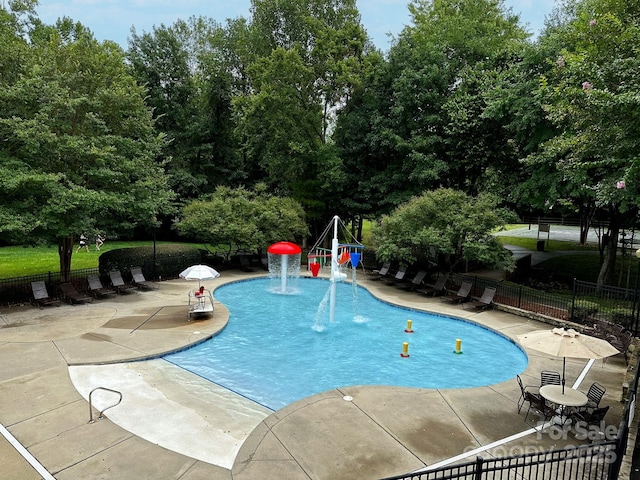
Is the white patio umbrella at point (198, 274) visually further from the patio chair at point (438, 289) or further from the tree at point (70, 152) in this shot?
the patio chair at point (438, 289)

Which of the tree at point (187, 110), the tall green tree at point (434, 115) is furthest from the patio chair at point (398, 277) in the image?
the tree at point (187, 110)

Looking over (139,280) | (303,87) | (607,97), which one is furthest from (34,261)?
(607,97)

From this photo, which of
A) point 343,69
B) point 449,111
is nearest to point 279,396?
point 449,111

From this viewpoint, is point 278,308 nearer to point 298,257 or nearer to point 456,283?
point 298,257

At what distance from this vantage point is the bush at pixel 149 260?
19031 mm

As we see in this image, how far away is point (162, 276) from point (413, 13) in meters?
26.1

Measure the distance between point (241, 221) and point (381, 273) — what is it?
27.1 ft

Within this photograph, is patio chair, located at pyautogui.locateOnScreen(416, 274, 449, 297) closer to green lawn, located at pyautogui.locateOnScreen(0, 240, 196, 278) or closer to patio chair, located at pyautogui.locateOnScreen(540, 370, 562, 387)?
patio chair, located at pyautogui.locateOnScreen(540, 370, 562, 387)

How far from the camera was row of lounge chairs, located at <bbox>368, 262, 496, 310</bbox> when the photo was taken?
55.7ft

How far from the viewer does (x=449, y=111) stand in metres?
22.3

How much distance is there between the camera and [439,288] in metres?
18.8

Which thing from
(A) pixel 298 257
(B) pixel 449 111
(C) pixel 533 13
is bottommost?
(A) pixel 298 257

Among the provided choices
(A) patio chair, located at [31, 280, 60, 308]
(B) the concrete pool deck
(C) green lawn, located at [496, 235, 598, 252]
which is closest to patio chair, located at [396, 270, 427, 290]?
(B) the concrete pool deck

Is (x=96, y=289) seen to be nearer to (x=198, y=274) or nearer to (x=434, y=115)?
(x=198, y=274)
